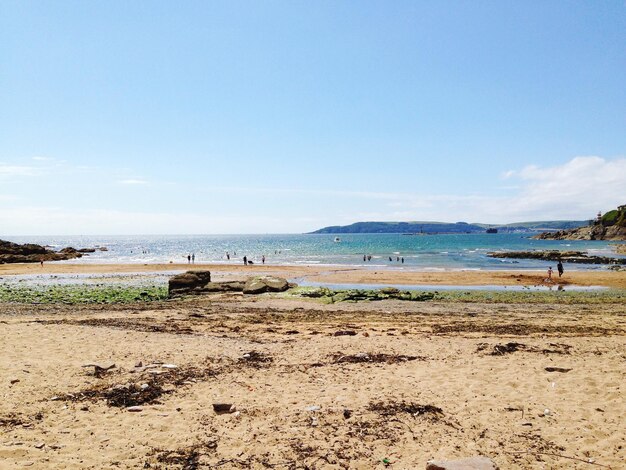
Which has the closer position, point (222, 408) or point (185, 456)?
point (185, 456)

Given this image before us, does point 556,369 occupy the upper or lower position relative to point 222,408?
lower

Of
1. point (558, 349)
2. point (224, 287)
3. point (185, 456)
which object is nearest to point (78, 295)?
point (224, 287)

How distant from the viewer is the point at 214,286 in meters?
31.9

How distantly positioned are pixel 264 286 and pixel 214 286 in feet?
13.1

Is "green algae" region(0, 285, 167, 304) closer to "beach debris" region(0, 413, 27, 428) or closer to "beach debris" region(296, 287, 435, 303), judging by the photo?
"beach debris" region(296, 287, 435, 303)

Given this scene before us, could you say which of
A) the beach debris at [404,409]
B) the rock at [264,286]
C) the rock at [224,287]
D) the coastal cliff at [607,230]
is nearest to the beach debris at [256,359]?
the beach debris at [404,409]

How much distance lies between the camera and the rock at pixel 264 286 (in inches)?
1197

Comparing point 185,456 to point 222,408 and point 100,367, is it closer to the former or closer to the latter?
point 222,408

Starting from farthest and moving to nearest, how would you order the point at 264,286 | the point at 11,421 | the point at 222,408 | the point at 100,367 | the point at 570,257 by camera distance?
the point at 570,257
the point at 264,286
the point at 100,367
the point at 222,408
the point at 11,421

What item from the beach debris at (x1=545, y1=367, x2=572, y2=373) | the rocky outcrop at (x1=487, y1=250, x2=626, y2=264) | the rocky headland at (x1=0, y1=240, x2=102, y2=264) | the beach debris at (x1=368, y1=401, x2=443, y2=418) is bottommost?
the rocky outcrop at (x1=487, y1=250, x2=626, y2=264)

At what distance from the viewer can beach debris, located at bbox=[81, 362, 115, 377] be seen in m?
9.76

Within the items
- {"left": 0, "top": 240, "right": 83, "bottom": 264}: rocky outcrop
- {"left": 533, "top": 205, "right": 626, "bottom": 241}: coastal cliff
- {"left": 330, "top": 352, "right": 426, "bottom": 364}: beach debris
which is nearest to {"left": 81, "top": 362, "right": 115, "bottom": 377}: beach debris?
{"left": 330, "top": 352, "right": 426, "bottom": 364}: beach debris

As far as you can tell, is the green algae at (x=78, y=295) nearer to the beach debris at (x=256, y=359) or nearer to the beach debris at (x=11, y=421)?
the beach debris at (x=256, y=359)

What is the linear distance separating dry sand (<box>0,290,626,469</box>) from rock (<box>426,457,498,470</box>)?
1.57ft
